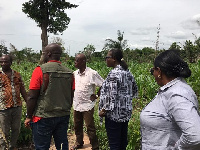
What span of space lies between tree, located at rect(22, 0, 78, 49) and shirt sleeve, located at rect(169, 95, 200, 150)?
19791mm

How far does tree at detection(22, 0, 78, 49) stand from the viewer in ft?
66.6

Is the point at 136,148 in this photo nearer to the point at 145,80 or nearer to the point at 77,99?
the point at 77,99

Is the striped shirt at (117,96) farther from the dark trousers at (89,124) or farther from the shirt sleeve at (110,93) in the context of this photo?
the dark trousers at (89,124)

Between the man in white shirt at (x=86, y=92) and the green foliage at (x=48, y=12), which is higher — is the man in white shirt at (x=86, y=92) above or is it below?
below

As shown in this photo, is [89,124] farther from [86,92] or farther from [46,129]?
[46,129]

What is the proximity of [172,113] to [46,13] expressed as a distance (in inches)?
820

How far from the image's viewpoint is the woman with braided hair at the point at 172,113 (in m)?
1.22

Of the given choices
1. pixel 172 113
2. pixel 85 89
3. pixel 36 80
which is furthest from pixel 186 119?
pixel 85 89

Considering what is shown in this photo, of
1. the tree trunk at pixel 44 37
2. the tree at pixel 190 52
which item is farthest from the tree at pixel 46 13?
the tree at pixel 190 52

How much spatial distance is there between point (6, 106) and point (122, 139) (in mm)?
1727

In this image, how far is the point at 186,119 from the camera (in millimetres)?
1210

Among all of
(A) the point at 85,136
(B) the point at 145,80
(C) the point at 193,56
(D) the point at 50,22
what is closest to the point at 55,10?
(D) the point at 50,22

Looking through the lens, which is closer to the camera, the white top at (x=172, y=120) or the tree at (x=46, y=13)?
the white top at (x=172, y=120)

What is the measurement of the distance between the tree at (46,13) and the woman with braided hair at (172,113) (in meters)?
19.6
